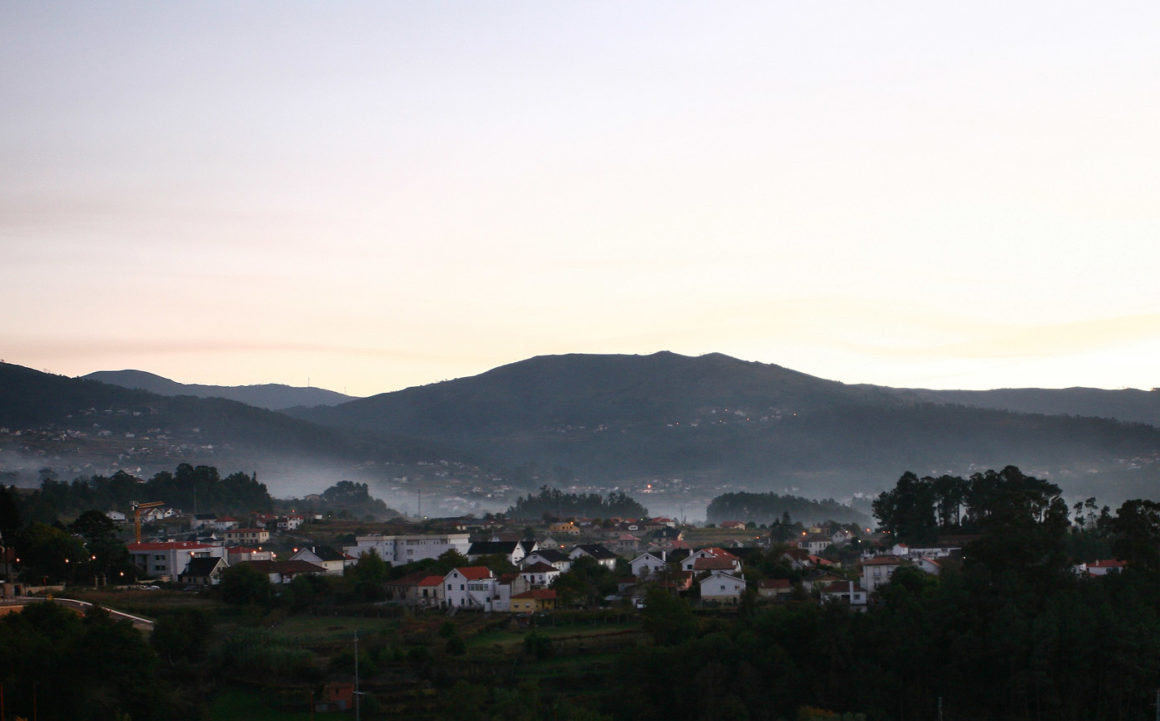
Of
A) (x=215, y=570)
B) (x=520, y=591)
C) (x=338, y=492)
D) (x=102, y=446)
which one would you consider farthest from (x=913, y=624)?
(x=102, y=446)

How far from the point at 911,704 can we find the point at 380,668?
40.3 feet

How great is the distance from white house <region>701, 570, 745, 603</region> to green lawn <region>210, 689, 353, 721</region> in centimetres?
1283

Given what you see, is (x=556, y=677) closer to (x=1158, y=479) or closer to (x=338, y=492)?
(x=338, y=492)

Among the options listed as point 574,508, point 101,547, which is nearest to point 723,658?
point 101,547

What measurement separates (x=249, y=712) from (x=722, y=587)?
1471 cm

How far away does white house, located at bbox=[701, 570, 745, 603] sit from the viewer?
3859 cm

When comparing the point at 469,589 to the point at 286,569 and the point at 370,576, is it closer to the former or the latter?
the point at 370,576

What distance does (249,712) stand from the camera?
3016 centimetres

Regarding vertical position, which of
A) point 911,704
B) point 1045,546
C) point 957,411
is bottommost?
point 911,704

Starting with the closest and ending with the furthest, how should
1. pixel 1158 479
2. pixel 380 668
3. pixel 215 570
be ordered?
pixel 380 668 → pixel 215 570 → pixel 1158 479

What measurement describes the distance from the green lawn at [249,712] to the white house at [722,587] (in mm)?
12832

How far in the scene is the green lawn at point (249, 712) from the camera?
29680 mm

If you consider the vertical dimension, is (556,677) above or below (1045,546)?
below

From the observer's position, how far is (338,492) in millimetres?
121500
